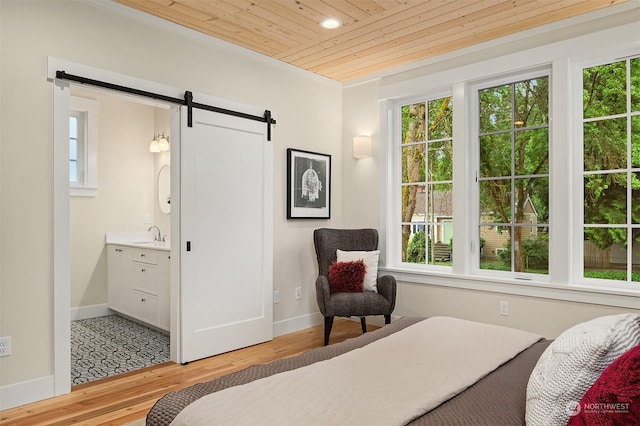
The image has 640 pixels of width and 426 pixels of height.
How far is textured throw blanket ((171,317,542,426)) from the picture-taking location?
3.93 feet

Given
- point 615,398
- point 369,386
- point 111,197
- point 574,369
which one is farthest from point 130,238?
point 615,398

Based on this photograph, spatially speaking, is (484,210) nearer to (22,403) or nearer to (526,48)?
(526,48)

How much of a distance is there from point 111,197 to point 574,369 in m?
5.13

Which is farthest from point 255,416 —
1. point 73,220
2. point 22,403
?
point 73,220

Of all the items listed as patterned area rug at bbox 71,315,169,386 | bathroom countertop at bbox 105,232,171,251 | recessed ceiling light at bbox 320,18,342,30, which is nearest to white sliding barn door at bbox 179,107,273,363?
patterned area rug at bbox 71,315,169,386

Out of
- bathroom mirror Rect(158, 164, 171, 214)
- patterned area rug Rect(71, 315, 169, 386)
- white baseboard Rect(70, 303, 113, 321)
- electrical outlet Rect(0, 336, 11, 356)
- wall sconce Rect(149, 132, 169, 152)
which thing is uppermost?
wall sconce Rect(149, 132, 169, 152)

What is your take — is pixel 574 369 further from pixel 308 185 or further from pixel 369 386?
pixel 308 185

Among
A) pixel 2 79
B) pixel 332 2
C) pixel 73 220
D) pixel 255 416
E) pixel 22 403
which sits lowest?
pixel 22 403

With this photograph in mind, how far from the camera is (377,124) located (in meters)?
4.45

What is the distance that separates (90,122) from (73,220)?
1152 millimetres

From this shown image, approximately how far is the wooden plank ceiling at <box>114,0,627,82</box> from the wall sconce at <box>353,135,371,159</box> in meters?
0.80

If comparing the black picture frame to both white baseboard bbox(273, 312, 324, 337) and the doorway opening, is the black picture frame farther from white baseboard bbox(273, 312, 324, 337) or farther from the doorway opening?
the doorway opening

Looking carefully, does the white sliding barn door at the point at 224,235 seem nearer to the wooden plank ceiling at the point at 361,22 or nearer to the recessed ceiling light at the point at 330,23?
the wooden plank ceiling at the point at 361,22

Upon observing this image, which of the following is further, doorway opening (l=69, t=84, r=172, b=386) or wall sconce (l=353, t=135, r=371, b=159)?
wall sconce (l=353, t=135, r=371, b=159)
